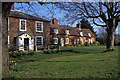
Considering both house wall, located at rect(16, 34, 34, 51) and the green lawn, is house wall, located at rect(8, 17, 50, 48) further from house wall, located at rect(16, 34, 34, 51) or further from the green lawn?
the green lawn

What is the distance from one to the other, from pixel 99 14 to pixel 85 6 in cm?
248

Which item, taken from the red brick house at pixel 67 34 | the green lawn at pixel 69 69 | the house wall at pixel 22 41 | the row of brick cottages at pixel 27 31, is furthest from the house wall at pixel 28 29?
the green lawn at pixel 69 69

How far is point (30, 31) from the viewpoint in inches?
911

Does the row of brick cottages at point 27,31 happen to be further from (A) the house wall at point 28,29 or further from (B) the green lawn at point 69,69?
(B) the green lawn at point 69,69

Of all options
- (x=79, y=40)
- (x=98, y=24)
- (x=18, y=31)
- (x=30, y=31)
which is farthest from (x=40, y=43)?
(x=79, y=40)

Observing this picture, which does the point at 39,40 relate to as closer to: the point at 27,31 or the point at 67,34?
the point at 27,31

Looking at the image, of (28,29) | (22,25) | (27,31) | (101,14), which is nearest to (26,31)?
(27,31)

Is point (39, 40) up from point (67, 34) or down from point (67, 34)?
down

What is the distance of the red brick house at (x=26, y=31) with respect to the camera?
21000 millimetres

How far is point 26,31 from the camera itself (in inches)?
891

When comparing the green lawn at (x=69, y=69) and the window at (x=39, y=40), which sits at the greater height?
the window at (x=39, y=40)

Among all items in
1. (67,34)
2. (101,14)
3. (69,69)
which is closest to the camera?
(69,69)

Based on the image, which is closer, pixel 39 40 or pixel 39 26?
pixel 39 26

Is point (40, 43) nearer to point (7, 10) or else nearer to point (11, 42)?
point (11, 42)
